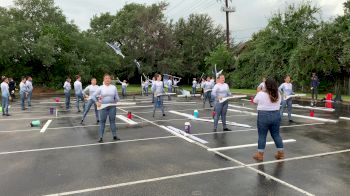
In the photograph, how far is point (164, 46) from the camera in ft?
177

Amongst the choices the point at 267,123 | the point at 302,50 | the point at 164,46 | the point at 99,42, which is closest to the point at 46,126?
the point at 267,123

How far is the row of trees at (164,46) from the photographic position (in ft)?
89.4

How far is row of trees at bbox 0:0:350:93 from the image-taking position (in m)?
27.2

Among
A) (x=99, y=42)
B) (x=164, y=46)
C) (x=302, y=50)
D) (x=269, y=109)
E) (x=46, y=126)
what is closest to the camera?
(x=269, y=109)

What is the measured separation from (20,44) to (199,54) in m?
26.3

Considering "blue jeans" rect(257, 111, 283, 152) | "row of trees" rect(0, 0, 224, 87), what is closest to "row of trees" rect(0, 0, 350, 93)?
"row of trees" rect(0, 0, 224, 87)

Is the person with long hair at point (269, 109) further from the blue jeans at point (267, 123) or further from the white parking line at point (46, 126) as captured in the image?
the white parking line at point (46, 126)

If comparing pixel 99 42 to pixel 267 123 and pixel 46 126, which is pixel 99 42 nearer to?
pixel 46 126

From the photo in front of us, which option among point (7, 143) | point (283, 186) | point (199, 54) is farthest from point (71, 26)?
Answer: point (283, 186)

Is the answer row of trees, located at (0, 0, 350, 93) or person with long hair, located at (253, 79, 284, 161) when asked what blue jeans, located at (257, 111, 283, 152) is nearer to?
person with long hair, located at (253, 79, 284, 161)

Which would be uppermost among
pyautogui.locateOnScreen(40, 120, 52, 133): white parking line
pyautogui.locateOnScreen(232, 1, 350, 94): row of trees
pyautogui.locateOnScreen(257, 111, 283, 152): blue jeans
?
pyautogui.locateOnScreen(232, 1, 350, 94): row of trees

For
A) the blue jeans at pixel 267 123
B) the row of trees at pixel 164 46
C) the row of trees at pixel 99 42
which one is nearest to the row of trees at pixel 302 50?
the row of trees at pixel 164 46

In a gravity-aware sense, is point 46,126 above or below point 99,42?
below

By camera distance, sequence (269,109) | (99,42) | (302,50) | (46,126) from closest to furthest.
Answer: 1. (269,109)
2. (46,126)
3. (302,50)
4. (99,42)
